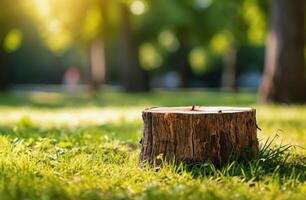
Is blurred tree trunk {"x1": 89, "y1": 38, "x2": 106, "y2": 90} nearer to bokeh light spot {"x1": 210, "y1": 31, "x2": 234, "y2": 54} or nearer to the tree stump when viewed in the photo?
bokeh light spot {"x1": 210, "y1": 31, "x2": 234, "y2": 54}

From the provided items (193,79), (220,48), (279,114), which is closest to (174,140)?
(279,114)

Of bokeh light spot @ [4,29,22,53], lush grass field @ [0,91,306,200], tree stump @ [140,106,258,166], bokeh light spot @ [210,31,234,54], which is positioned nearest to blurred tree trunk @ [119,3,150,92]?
bokeh light spot @ [4,29,22,53]

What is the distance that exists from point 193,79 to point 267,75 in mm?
44484

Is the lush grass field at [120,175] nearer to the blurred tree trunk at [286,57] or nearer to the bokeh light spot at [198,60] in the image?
the blurred tree trunk at [286,57]

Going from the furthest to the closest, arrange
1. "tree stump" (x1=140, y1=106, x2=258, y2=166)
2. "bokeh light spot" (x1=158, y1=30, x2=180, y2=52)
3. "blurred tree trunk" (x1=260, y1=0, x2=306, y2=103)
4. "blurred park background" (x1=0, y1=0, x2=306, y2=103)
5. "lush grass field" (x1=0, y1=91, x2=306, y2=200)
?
"bokeh light spot" (x1=158, y1=30, x2=180, y2=52), "blurred park background" (x1=0, y1=0, x2=306, y2=103), "blurred tree trunk" (x1=260, y1=0, x2=306, y2=103), "tree stump" (x1=140, y1=106, x2=258, y2=166), "lush grass field" (x1=0, y1=91, x2=306, y2=200)

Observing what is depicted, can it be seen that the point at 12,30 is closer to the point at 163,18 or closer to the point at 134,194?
the point at 163,18

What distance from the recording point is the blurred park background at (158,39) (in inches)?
679

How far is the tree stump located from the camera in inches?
238

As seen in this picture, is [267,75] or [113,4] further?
[113,4]

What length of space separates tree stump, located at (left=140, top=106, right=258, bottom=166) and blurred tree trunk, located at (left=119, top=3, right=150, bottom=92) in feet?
83.2

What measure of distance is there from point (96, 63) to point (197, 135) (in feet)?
103

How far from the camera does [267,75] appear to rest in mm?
17266

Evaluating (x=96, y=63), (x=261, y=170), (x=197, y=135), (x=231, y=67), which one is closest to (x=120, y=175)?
(x=197, y=135)

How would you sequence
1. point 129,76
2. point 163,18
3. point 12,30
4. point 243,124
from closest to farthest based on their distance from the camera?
point 243,124 < point 12,30 < point 129,76 < point 163,18
